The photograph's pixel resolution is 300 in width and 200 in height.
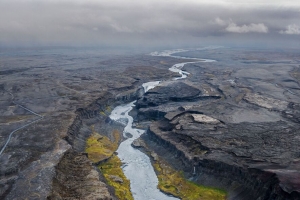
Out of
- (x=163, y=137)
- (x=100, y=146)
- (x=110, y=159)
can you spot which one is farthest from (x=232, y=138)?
(x=100, y=146)

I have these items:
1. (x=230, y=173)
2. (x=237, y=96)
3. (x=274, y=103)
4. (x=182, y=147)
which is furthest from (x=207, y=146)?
(x=237, y=96)

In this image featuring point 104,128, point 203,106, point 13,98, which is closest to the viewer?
point 104,128

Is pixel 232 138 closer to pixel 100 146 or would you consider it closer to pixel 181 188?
pixel 181 188

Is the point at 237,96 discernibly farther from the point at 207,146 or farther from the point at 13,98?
the point at 13,98

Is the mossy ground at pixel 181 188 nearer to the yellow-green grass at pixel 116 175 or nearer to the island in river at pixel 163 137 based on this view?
the island in river at pixel 163 137

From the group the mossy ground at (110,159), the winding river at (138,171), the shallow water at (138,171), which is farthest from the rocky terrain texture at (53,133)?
the shallow water at (138,171)
